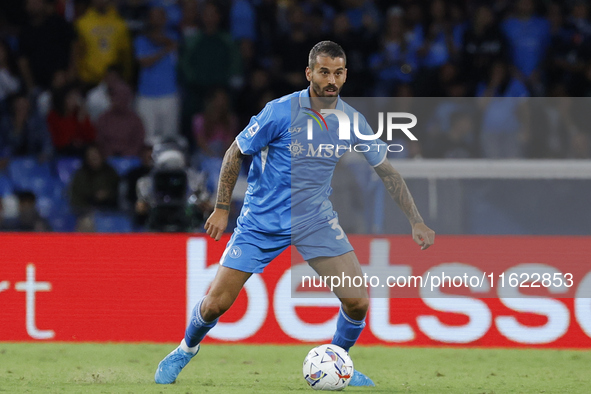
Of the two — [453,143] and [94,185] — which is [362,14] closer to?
[453,143]

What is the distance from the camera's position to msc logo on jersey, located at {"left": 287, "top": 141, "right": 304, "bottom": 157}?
5.07m

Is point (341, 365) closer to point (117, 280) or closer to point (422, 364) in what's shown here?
point (422, 364)

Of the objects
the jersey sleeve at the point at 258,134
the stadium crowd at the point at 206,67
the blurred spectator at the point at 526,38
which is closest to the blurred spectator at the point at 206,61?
the stadium crowd at the point at 206,67

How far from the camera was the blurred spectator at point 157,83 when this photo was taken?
10211 millimetres

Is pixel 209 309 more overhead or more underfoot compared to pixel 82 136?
more underfoot

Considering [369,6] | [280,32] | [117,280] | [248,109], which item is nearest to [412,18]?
[369,6]

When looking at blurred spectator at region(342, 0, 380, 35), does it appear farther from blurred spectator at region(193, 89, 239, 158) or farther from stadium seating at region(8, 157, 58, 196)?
stadium seating at region(8, 157, 58, 196)

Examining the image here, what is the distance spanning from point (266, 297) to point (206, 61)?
3.82 meters

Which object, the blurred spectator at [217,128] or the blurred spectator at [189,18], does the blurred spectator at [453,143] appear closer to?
the blurred spectator at [217,128]

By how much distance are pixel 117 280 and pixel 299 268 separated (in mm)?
1502

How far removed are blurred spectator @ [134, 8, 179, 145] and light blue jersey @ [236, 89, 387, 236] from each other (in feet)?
17.0

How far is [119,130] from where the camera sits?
390 inches

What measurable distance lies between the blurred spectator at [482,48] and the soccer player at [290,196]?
4.91 metres

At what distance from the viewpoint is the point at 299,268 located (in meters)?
7.29
